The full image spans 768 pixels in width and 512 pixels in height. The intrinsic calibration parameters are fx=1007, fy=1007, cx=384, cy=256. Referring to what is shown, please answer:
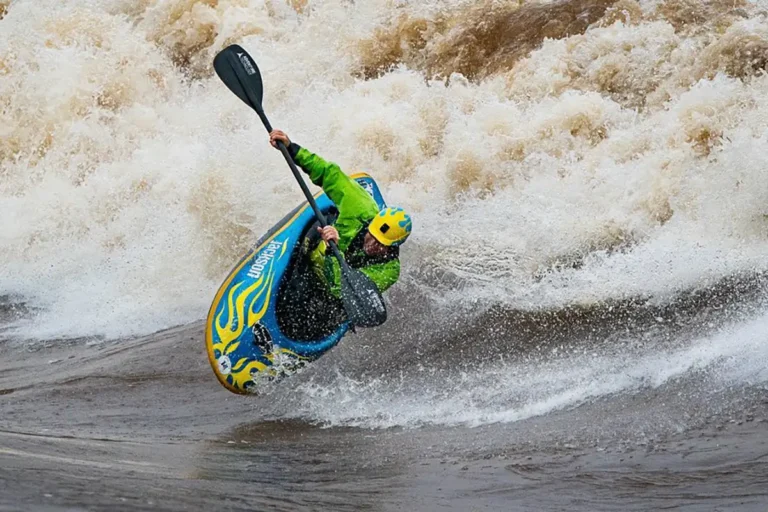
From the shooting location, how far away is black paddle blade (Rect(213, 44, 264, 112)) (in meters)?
6.64

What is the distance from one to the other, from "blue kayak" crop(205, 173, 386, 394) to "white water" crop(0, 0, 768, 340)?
4.23 ft

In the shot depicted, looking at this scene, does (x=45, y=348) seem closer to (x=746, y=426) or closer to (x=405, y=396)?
(x=405, y=396)

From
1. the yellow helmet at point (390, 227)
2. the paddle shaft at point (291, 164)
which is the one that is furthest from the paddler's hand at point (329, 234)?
the yellow helmet at point (390, 227)

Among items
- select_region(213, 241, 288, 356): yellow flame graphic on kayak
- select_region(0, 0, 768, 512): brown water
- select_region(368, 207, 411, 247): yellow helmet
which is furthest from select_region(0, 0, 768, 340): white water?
select_region(213, 241, 288, 356): yellow flame graphic on kayak

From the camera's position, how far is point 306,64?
11.2m

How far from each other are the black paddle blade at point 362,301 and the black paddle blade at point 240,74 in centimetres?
168

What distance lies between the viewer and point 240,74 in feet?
21.8

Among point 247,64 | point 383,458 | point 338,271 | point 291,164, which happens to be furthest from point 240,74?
point 383,458

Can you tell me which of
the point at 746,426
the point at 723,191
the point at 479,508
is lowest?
the point at 723,191

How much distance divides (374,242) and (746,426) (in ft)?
7.58

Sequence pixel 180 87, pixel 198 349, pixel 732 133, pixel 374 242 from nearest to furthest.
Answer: pixel 374 242 < pixel 198 349 < pixel 732 133 < pixel 180 87

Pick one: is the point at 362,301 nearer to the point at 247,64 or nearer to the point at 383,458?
the point at 383,458

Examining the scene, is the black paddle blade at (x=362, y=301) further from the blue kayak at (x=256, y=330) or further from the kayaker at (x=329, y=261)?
the blue kayak at (x=256, y=330)

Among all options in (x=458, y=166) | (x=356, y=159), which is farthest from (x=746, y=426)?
(x=356, y=159)
